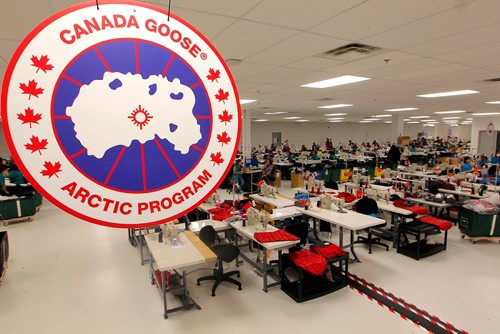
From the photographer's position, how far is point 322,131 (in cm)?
2455

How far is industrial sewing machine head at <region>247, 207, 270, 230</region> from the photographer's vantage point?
14.2 feet

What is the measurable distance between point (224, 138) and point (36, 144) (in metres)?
0.53

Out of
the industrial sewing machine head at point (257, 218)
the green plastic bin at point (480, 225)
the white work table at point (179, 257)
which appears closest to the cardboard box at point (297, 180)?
the green plastic bin at point (480, 225)

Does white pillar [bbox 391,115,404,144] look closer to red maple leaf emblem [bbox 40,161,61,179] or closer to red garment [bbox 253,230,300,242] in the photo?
red garment [bbox 253,230,300,242]

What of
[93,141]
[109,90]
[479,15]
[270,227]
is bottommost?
[270,227]

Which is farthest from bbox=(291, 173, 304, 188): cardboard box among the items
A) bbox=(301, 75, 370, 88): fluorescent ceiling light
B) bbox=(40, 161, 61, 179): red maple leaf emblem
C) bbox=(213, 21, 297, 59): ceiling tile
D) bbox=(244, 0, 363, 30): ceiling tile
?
bbox=(40, 161, 61, 179): red maple leaf emblem

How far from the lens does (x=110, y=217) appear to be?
0.85 m

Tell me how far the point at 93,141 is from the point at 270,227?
3814 millimetres

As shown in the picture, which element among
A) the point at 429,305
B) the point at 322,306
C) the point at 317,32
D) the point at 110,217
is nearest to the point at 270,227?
the point at 322,306

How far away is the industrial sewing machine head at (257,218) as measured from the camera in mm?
4336

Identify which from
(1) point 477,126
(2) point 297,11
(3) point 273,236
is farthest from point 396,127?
(2) point 297,11

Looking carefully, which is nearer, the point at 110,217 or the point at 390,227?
the point at 110,217

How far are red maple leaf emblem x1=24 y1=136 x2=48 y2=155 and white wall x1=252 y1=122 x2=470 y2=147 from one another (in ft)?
69.7

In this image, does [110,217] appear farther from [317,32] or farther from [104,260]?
[104,260]
